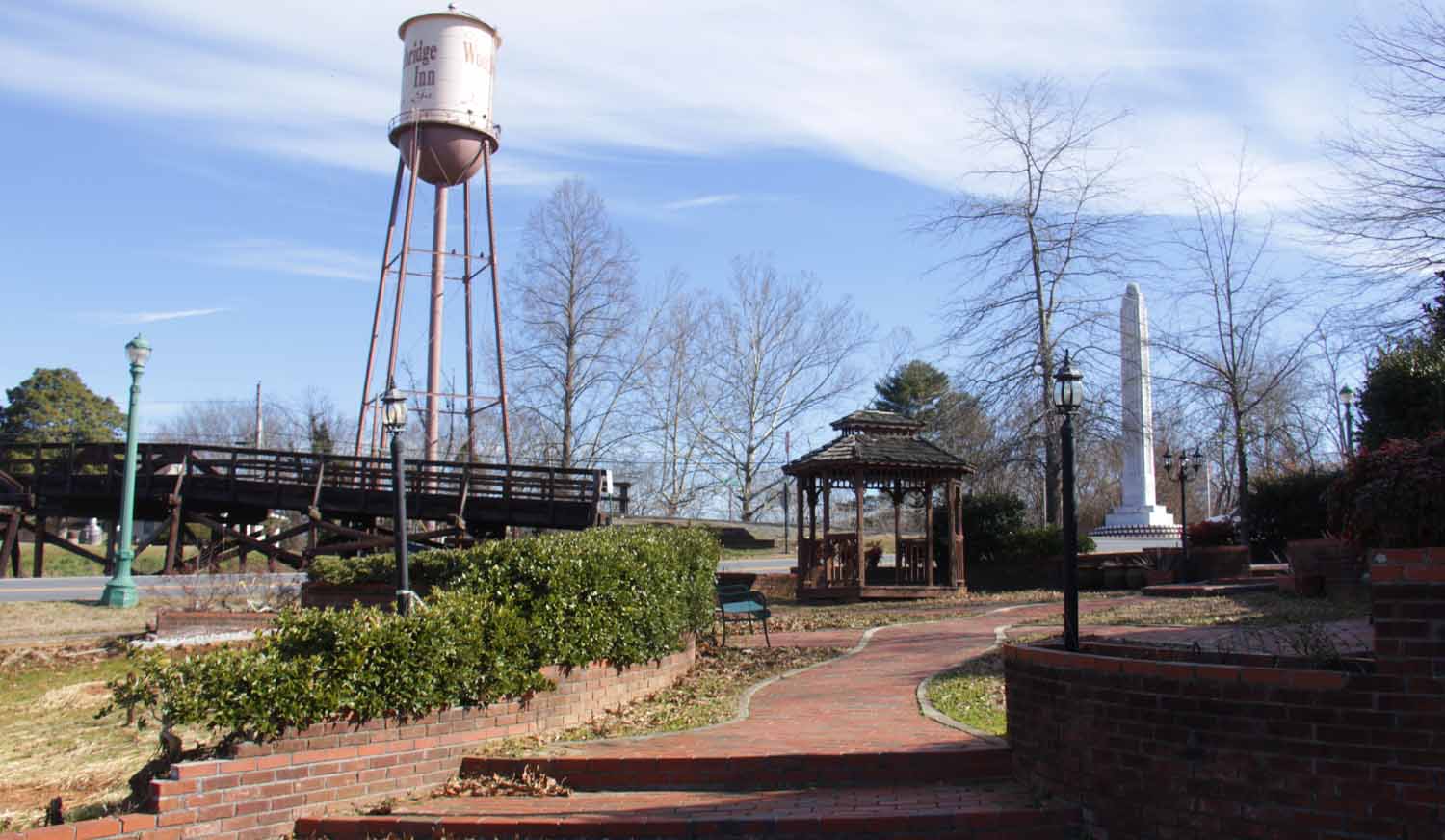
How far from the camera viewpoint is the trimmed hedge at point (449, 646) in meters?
7.12

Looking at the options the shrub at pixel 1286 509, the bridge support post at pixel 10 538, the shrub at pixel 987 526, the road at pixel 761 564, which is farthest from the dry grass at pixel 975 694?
the bridge support post at pixel 10 538

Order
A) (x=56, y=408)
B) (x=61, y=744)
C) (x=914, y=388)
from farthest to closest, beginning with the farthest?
1. (x=56, y=408)
2. (x=914, y=388)
3. (x=61, y=744)

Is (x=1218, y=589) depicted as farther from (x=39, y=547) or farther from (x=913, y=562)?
(x=39, y=547)

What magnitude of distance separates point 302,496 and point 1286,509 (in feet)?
69.5

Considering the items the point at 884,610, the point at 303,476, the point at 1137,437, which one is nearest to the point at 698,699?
the point at 884,610

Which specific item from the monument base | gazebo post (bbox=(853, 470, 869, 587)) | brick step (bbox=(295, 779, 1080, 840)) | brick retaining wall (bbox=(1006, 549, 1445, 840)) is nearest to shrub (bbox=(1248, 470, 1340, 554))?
gazebo post (bbox=(853, 470, 869, 587))

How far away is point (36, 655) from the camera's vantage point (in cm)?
1540

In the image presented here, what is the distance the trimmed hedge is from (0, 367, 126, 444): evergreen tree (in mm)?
60766

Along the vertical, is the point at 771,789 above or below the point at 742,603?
below

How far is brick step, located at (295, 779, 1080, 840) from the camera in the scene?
20.2ft

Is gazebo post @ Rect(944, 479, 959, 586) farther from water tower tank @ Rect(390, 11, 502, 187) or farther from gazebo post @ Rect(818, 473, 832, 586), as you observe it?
water tower tank @ Rect(390, 11, 502, 187)

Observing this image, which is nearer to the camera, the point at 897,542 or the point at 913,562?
the point at 897,542

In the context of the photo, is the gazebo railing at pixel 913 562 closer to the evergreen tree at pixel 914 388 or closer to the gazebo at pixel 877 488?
the gazebo at pixel 877 488

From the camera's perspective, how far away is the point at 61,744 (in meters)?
10.5
